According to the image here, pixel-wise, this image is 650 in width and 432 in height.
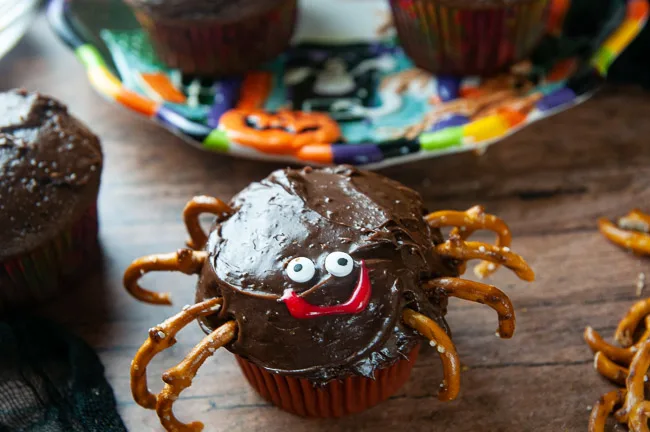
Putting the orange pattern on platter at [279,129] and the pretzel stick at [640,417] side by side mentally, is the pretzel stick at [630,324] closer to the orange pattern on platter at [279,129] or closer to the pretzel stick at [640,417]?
the pretzel stick at [640,417]

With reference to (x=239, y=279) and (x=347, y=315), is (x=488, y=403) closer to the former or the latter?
(x=347, y=315)

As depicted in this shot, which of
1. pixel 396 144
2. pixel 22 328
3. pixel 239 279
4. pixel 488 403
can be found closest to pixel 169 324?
pixel 239 279

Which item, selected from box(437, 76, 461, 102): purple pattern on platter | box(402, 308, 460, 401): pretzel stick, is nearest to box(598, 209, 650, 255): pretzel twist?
box(437, 76, 461, 102): purple pattern on platter

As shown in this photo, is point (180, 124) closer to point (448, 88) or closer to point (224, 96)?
point (224, 96)

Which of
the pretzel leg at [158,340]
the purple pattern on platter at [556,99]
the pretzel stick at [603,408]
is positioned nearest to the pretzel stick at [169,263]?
the pretzel leg at [158,340]

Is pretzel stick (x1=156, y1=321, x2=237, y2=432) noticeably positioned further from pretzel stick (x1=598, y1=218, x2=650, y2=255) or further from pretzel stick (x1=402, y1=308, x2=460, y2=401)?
pretzel stick (x1=598, y1=218, x2=650, y2=255)

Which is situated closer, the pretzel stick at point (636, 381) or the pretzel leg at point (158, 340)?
the pretzel leg at point (158, 340)

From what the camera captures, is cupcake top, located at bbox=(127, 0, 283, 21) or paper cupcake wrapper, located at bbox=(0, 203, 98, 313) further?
cupcake top, located at bbox=(127, 0, 283, 21)
